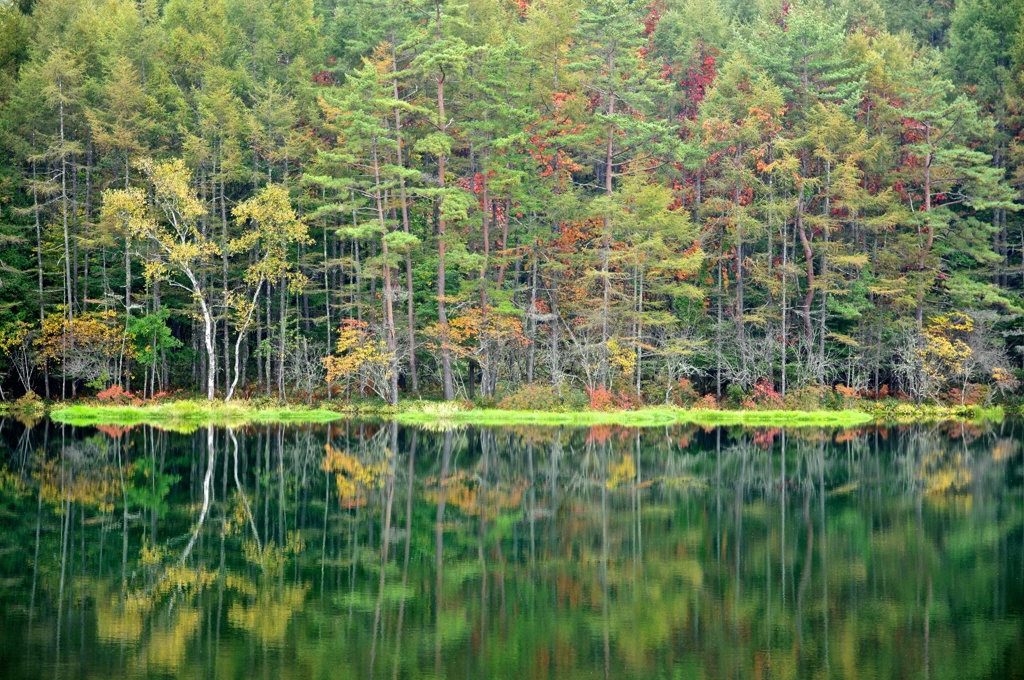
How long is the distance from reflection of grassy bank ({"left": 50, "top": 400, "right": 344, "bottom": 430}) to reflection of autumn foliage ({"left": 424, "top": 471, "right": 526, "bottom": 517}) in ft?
55.6

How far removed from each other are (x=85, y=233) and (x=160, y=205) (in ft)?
21.2

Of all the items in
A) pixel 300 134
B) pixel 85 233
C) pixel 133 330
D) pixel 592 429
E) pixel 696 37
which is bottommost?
pixel 592 429

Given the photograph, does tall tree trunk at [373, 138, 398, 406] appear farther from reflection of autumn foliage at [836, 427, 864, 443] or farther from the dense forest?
reflection of autumn foliage at [836, 427, 864, 443]

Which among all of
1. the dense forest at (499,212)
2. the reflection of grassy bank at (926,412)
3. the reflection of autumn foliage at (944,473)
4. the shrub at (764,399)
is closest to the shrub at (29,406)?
the dense forest at (499,212)

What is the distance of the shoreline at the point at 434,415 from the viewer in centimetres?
4091

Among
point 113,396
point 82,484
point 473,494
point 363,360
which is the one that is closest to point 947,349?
point 363,360

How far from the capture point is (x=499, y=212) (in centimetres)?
5106

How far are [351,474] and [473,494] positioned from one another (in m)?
3.98

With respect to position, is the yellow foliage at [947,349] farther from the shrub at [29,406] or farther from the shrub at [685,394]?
the shrub at [29,406]

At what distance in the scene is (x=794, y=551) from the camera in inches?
711

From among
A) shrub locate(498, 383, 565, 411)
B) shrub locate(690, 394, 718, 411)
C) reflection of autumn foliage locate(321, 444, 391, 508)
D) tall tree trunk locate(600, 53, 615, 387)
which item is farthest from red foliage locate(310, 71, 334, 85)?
reflection of autumn foliage locate(321, 444, 391, 508)

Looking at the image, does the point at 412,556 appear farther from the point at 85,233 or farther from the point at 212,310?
the point at 85,233

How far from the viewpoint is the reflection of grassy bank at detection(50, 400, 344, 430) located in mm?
40188

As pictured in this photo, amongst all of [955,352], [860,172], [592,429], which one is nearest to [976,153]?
[860,172]
